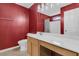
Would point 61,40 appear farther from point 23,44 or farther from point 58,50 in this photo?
point 23,44

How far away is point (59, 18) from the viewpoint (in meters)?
1.28

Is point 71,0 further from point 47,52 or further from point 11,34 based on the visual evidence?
point 11,34

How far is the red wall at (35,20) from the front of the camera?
136 centimetres

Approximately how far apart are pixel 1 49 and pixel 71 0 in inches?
40.5

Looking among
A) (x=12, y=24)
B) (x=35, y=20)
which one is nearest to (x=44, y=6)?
(x=35, y=20)

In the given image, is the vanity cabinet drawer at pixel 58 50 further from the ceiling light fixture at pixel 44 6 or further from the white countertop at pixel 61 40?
the ceiling light fixture at pixel 44 6

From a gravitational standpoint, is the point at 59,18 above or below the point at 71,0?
below

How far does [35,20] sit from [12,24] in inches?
11.8

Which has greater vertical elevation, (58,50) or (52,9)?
(52,9)

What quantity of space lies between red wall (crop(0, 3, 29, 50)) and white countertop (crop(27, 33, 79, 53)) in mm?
134

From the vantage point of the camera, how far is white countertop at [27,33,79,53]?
99 centimetres

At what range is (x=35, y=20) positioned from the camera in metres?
1.39

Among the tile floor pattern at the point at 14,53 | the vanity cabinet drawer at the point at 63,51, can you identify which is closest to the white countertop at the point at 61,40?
the vanity cabinet drawer at the point at 63,51

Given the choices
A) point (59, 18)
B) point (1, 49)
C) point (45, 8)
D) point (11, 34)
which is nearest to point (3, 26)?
point (11, 34)
